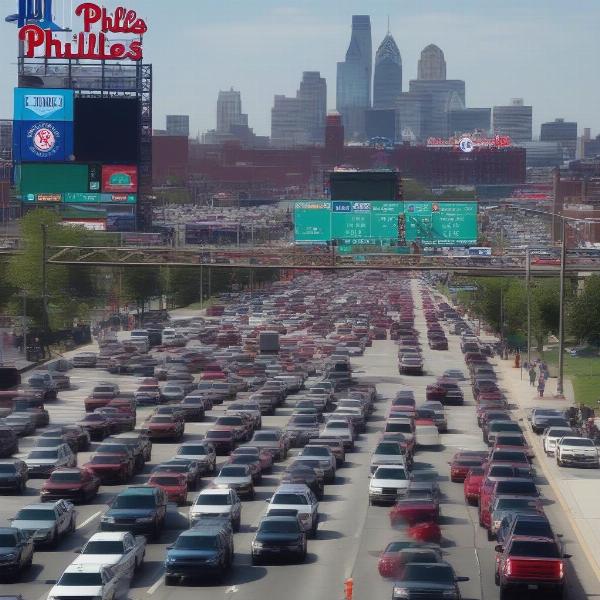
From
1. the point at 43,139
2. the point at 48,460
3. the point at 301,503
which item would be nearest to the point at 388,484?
the point at 301,503

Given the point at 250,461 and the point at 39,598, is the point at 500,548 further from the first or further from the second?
the point at 250,461

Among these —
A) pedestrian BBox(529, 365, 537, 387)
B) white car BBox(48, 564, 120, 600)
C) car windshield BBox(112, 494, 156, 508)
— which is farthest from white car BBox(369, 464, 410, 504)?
pedestrian BBox(529, 365, 537, 387)

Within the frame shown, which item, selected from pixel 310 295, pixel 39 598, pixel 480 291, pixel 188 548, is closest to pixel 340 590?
pixel 188 548

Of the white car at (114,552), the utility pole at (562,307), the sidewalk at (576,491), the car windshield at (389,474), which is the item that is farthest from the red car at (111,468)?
the utility pole at (562,307)

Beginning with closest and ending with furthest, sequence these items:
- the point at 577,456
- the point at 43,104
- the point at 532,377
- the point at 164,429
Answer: the point at 577,456 → the point at 164,429 → the point at 532,377 → the point at 43,104

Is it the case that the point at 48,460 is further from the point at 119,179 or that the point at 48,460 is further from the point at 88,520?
the point at 119,179

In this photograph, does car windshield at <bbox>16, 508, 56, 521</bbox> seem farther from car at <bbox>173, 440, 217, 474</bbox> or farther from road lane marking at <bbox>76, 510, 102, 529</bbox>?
car at <bbox>173, 440, 217, 474</bbox>
